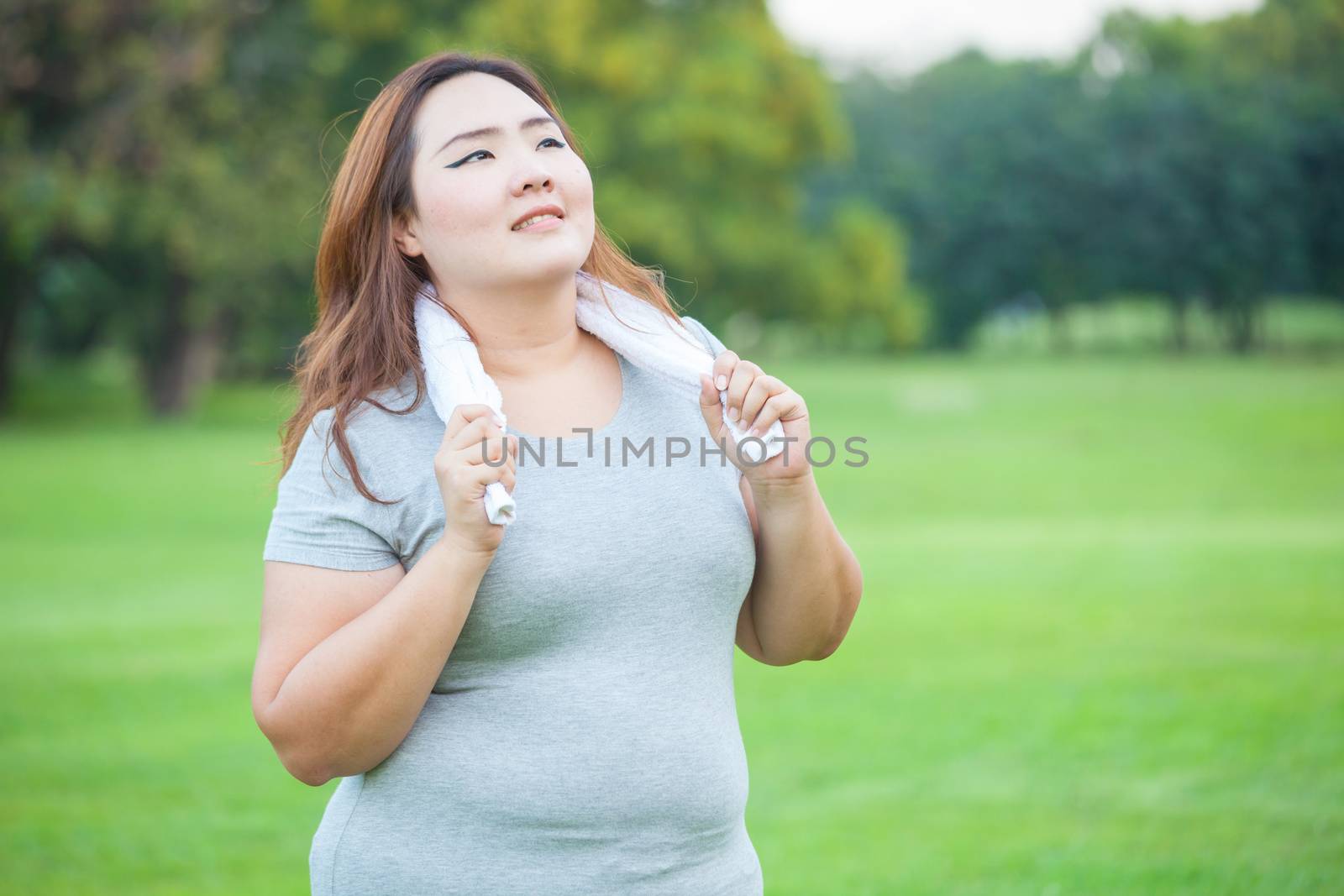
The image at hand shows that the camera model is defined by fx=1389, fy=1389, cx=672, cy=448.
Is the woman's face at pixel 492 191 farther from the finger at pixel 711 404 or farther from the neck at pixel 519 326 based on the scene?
the finger at pixel 711 404

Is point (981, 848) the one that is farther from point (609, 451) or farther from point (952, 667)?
point (609, 451)

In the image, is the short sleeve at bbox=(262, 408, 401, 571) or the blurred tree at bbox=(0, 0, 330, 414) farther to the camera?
the blurred tree at bbox=(0, 0, 330, 414)

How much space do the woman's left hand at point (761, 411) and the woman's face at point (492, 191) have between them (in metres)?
0.24

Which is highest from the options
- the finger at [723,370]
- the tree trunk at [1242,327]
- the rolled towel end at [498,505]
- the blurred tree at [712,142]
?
the blurred tree at [712,142]

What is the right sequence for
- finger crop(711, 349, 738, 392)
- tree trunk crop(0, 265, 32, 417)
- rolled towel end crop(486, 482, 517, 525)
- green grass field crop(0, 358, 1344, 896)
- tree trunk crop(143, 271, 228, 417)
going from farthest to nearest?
tree trunk crop(143, 271, 228, 417) < tree trunk crop(0, 265, 32, 417) < green grass field crop(0, 358, 1344, 896) < finger crop(711, 349, 738, 392) < rolled towel end crop(486, 482, 517, 525)

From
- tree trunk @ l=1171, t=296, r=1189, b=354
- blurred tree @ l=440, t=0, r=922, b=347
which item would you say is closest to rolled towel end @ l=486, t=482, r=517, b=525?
blurred tree @ l=440, t=0, r=922, b=347

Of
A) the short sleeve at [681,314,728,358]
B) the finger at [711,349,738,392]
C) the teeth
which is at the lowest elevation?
the finger at [711,349,738,392]

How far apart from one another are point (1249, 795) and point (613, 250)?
→ 403 cm

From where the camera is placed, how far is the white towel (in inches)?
68.0

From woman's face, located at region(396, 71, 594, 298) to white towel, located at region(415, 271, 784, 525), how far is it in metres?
0.08

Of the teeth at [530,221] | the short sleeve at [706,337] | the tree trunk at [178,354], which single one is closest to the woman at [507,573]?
the teeth at [530,221]

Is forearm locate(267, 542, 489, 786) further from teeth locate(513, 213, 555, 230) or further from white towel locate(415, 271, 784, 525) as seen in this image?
teeth locate(513, 213, 555, 230)

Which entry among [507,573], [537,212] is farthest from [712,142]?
[507,573]

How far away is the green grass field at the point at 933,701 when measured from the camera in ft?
15.3
